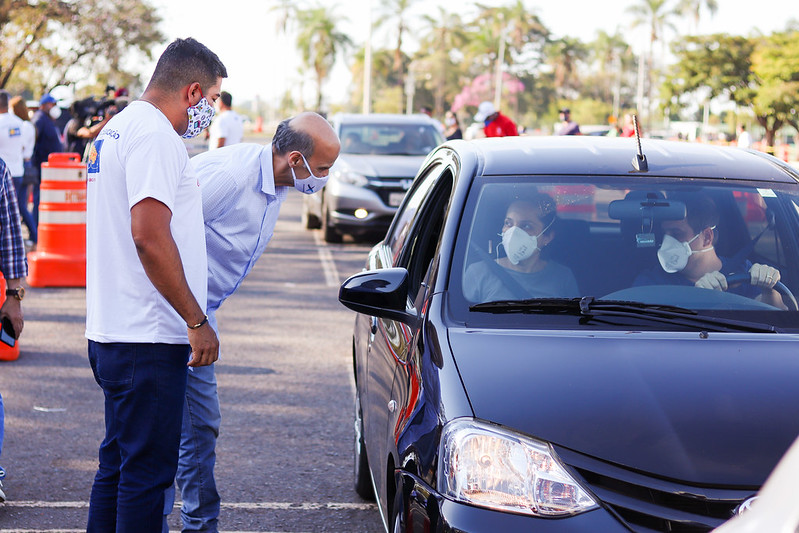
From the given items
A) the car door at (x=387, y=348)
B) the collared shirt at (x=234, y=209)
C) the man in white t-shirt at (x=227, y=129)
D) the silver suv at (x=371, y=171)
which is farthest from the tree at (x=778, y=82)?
the collared shirt at (x=234, y=209)

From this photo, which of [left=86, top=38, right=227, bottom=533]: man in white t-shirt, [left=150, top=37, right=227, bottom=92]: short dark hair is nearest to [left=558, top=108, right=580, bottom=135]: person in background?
[left=150, top=37, right=227, bottom=92]: short dark hair

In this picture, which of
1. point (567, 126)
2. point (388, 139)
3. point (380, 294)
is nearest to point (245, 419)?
point (380, 294)

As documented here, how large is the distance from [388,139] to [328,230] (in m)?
1.78

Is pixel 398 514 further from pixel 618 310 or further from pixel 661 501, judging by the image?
pixel 618 310

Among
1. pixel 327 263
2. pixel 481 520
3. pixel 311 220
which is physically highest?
pixel 481 520

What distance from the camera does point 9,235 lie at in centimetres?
477

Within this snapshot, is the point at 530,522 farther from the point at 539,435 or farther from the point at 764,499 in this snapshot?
the point at 764,499

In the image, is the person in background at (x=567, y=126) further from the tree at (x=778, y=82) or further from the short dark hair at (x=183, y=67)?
the tree at (x=778, y=82)

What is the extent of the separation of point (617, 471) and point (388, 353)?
4.31ft

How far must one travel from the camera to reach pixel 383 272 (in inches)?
145

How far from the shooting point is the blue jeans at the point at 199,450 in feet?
13.1

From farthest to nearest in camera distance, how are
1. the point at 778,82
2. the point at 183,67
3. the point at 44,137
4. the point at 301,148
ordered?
the point at 778,82 < the point at 44,137 < the point at 301,148 < the point at 183,67

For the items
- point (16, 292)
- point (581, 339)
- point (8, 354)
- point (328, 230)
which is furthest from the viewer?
point (328, 230)

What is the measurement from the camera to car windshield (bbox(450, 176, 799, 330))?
136 inches
